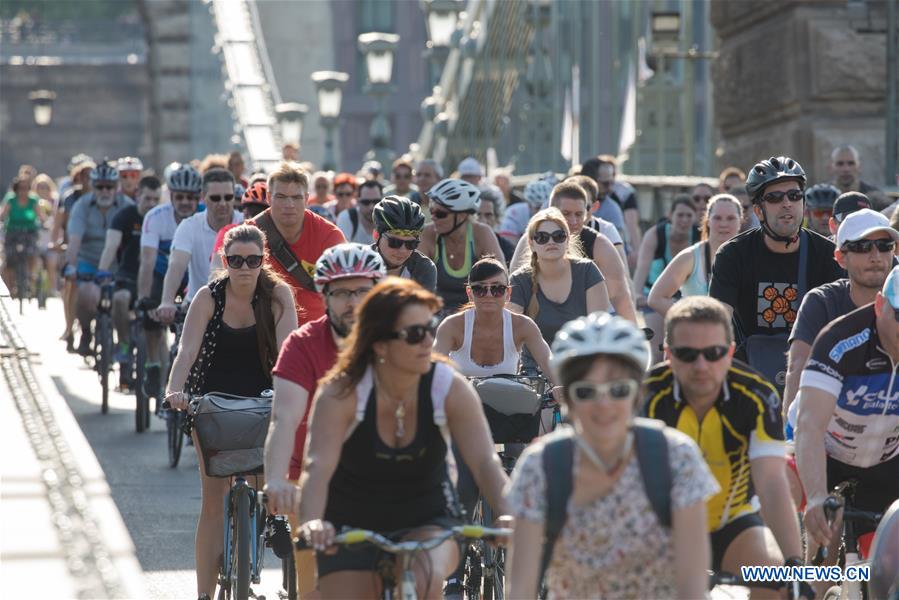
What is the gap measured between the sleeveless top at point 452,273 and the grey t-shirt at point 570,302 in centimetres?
129

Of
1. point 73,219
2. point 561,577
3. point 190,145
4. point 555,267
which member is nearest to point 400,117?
point 190,145

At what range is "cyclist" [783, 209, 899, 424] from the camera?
297 inches

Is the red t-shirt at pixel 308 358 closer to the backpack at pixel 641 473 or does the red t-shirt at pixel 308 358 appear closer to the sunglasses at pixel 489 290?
the backpack at pixel 641 473

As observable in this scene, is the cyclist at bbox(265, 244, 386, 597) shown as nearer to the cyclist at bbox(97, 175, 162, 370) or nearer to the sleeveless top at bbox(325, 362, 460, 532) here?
the sleeveless top at bbox(325, 362, 460, 532)

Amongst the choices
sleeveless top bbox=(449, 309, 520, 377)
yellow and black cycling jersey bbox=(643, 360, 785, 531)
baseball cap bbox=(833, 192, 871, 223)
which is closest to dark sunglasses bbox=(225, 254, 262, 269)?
sleeveless top bbox=(449, 309, 520, 377)

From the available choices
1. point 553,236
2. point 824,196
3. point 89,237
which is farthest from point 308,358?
point 89,237

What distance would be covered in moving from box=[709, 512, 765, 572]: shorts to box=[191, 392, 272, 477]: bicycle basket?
2.40 m

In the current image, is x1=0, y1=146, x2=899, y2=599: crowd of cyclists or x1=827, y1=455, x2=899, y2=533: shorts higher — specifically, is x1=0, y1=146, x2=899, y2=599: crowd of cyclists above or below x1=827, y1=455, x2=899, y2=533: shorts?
above

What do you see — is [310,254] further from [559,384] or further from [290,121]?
[290,121]

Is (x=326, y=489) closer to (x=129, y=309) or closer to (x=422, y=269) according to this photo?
(x=422, y=269)

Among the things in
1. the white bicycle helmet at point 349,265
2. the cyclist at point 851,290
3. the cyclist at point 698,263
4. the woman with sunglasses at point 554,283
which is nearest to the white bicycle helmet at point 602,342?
the white bicycle helmet at point 349,265

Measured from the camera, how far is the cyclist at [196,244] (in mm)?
11922

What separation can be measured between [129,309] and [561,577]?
37.1 feet

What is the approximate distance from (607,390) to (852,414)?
7.90 ft
